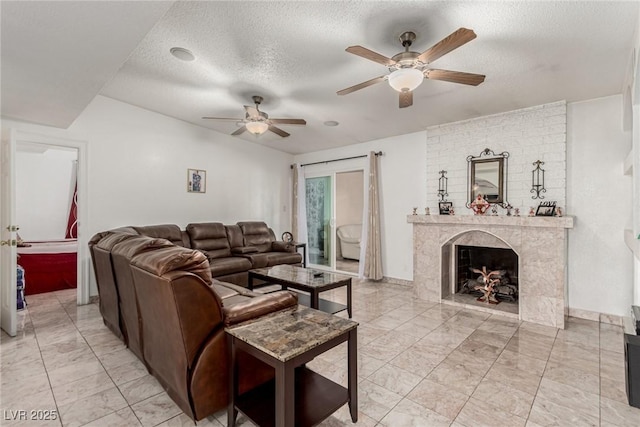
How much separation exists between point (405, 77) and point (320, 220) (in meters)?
4.45

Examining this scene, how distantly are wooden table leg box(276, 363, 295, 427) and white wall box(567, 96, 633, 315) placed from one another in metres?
3.95

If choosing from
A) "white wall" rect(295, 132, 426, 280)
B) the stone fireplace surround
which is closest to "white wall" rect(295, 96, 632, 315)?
the stone fireplace surround

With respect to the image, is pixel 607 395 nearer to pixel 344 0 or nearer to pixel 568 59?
pixel 568 59

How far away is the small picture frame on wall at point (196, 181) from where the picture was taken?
5113mm

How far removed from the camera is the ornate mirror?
406 centimetres

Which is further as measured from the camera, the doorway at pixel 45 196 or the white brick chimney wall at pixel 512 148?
the doorway at pixel 45 196

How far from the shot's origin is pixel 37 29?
6.01 ft

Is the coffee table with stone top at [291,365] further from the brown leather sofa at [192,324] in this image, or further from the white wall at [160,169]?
the white wall at [160,169]

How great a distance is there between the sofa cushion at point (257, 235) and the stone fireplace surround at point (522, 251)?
9.14 ft

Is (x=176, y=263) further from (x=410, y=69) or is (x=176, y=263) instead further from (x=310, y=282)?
(x=410, y=69)

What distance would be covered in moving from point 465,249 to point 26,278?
21.6ft

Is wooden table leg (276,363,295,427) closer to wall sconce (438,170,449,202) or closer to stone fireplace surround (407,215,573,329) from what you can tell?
stone fireplace surround (407,215,573,329)

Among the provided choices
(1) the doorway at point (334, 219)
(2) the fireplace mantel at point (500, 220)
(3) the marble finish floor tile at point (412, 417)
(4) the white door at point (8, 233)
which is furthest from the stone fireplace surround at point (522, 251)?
(4) the white door at point (8, 233)

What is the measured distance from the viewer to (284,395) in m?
1.30
